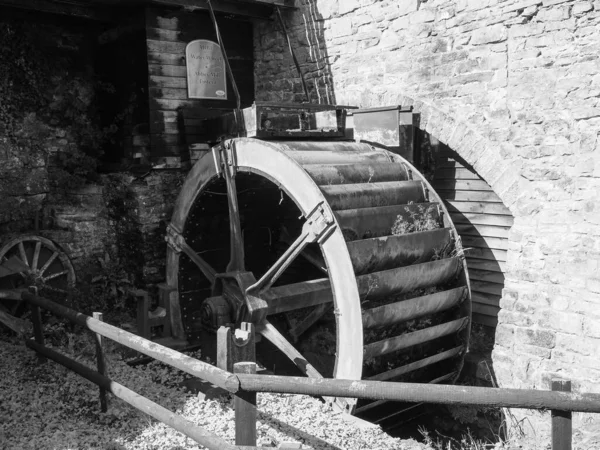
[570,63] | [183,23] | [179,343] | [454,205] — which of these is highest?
[183,23]

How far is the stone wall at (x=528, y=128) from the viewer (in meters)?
4.38

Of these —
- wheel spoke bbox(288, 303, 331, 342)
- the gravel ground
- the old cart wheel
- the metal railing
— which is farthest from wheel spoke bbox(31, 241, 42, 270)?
the metal railing

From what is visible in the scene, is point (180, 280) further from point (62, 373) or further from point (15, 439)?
point (15, 439)

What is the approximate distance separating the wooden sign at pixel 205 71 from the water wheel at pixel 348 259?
1.07m

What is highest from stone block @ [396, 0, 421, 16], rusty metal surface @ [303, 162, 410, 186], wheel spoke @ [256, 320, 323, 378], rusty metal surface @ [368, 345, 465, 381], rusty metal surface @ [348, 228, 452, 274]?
stone block @ [396, 0, 421, 16]

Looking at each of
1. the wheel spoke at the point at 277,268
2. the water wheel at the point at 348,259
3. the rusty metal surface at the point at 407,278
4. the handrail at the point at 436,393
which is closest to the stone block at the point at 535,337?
the water wheel at the point at 348,259

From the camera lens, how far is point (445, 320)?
16.5 ft

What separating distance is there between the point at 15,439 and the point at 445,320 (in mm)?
3202

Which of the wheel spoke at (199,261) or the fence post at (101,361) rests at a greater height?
the wheel spoke at (199,261)

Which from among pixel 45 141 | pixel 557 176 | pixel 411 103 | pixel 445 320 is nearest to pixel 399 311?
pixel 445 320

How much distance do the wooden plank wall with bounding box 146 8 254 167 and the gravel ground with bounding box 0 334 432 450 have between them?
229 centimetres

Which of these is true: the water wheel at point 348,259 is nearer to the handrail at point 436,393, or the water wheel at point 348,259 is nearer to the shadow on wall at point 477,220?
the shadow on wall at point 477,220

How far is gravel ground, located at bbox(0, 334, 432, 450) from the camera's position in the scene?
3711 millimetres

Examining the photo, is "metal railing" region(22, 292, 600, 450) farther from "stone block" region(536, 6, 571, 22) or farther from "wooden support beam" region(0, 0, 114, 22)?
"wooden support beam" region(0, 0, 114, 22)
